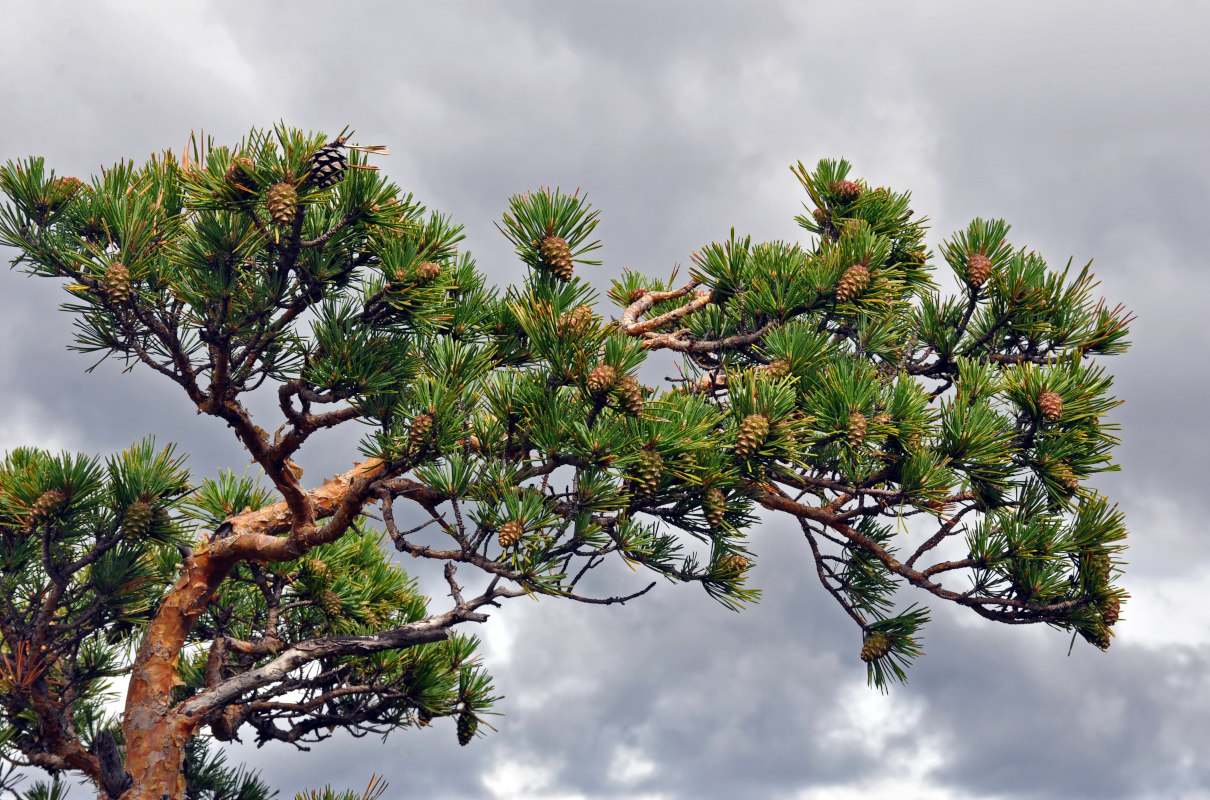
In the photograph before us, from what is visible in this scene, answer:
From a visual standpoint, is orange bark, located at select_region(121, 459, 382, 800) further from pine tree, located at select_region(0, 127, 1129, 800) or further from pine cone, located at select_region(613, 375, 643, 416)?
pine cone, located at select_region(613, 375, 643, 416)

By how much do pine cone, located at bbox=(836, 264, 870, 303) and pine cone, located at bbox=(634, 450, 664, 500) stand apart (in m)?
A: 1.08

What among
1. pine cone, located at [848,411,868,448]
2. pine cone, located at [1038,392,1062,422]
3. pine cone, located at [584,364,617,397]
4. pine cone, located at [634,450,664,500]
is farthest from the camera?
pine cone, located at [1038,392,1062,422]

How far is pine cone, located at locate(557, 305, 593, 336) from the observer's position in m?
2.55

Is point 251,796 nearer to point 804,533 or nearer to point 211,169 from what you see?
point 804,533

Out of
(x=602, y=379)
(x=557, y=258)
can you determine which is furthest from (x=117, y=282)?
(x=602, y=379)

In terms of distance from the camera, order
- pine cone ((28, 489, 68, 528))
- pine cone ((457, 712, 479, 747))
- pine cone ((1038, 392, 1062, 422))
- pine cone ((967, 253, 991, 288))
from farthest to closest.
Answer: pine cone ((457, 712, 479, 747)) < pine cone ((967, 253, 991, 288)) < pine cone ((28, 489, 68, 528)) < pine cone ((1038, 392, 1062, 422))

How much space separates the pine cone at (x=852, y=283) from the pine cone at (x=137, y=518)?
252 centimetres

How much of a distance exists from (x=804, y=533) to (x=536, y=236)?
168 centimetres

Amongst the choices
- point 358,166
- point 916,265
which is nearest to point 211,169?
point 358,166

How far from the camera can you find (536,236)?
2.87 metres

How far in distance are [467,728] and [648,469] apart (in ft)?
7.02

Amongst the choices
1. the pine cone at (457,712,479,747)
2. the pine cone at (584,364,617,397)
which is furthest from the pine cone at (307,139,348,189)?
the pine cone at (457,712,479,747)

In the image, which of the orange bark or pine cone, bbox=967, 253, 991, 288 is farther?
pine cone, bbox=967, 253, 991, 288

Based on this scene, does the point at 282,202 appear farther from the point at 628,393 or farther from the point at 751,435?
the point at 751,435
